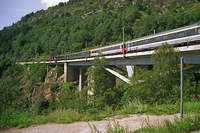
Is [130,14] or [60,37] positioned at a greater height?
[130,14]

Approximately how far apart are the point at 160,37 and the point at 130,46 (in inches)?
144

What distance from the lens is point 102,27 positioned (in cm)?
7394

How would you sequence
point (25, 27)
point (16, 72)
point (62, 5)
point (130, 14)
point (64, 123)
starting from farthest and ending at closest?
1. point (62, 5)
2. point (25, 27)
3. point (130, 14)
4. point (16, 72)
5. point (64, 123)

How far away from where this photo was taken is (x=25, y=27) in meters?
134

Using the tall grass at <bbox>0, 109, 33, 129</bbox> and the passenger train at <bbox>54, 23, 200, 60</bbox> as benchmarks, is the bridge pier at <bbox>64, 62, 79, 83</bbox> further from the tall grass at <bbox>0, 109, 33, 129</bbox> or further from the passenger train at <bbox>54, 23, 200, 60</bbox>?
the tall grass at <bbox>0, 109, 33, 129</bbox>

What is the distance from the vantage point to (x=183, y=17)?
56250mm

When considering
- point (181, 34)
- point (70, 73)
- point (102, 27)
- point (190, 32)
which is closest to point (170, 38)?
point (181, 34)

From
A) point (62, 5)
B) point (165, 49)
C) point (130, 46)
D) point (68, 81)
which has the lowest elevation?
point (68, 81)

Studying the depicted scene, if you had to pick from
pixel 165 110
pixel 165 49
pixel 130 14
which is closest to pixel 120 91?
pixel 165 49

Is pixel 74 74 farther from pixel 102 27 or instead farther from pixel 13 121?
pixel 102 27

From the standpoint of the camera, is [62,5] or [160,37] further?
[62,5]

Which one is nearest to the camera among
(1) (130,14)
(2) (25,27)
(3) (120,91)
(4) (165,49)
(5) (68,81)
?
(4) (165,49)

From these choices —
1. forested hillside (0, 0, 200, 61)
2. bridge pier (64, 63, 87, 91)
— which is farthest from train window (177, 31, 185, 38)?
forested hillside (0, 0, 200, 61)

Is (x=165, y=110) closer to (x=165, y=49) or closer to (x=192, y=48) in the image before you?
(x=165, y=49)
